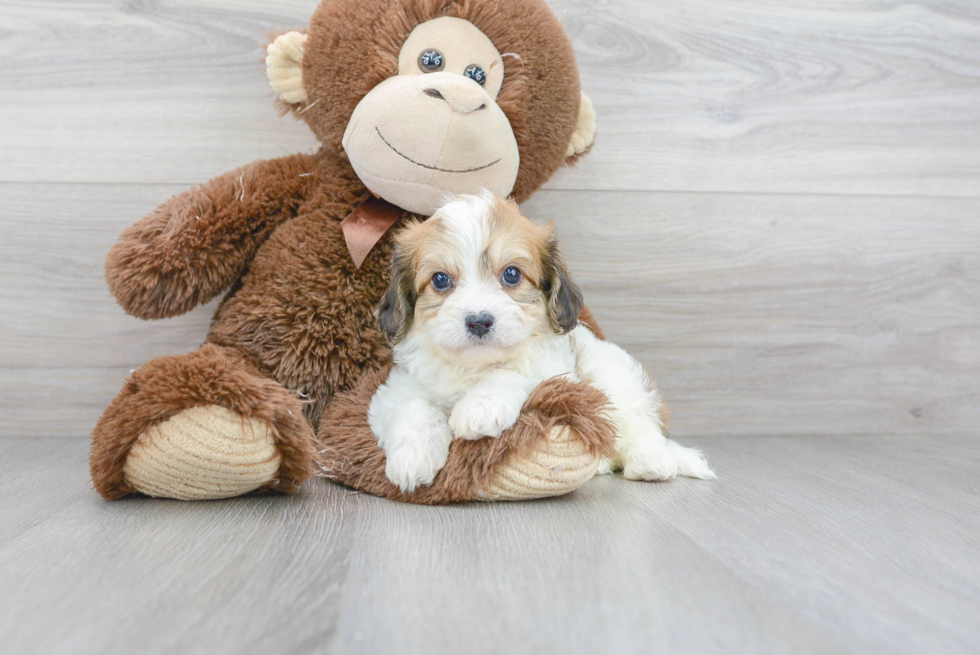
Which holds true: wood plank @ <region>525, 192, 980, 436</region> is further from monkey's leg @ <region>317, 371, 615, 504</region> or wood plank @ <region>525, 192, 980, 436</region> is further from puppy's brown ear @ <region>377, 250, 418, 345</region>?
monkey's leg @ <region>317, 371, 615, 504</region>

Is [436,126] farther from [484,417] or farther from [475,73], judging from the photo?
[484,417]

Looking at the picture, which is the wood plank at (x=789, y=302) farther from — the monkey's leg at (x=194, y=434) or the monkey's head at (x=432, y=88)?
the monkey's leg at (x=194, y=434)

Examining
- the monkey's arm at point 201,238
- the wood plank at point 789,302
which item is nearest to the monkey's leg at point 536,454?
the monkey's arm at point 201,238

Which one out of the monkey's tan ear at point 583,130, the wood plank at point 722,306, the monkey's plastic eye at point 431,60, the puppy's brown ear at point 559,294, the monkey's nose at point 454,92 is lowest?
the wood plank at point 722,306

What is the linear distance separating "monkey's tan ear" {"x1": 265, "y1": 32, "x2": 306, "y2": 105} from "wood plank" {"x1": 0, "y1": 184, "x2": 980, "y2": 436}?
51 centimetres

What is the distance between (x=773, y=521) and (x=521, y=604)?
2.03 feet

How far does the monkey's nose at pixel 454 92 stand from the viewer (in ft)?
4.79

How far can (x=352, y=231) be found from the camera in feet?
5.31

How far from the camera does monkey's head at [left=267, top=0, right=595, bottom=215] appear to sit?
1481 millimetres

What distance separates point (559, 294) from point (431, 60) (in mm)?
582

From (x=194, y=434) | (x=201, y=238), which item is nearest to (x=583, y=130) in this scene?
(x=201, y=238)

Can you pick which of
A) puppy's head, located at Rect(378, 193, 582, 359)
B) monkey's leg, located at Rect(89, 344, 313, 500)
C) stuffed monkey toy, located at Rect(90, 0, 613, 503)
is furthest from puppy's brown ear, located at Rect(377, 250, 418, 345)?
→ monkey's leg, located at Rect(89, 344, 313, 500)

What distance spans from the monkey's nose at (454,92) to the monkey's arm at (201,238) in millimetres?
416

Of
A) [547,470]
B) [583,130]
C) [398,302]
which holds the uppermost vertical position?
[583,130]
